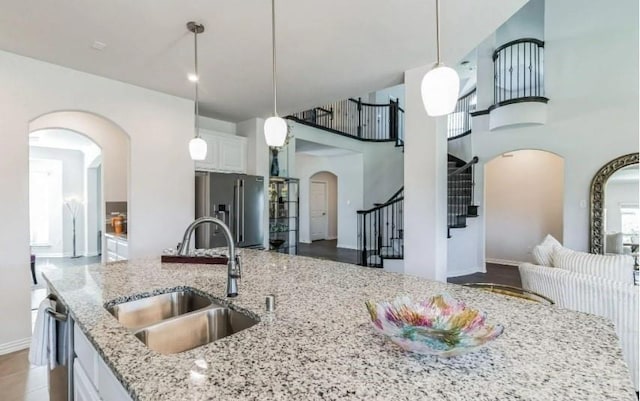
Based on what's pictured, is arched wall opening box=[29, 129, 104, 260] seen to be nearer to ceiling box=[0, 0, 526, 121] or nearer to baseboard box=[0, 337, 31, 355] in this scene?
baseboard box=[0, 337, 31, 355]

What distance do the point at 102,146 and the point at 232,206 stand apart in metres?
2.01

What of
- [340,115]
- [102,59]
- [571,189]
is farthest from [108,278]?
[340,115]

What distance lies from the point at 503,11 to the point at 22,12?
11.2 feet

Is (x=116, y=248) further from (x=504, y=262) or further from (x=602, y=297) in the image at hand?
(x=504, y=262)

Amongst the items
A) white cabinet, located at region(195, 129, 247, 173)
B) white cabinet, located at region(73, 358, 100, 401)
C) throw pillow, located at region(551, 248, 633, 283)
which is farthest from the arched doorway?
throw pillow, located at region(551, 248, 633, 283)

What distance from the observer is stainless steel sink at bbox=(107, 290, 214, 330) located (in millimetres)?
1537

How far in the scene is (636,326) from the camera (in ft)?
6.61

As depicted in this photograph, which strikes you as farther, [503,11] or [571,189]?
[571,189]

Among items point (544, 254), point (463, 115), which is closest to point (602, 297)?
point (544, 254)

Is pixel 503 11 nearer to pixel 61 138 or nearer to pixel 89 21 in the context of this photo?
pixel 89 21

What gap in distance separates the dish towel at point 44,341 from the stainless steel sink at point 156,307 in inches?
13.9

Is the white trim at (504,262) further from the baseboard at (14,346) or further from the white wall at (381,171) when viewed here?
the baseboard at (14,346)

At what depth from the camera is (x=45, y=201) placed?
24.9 ft

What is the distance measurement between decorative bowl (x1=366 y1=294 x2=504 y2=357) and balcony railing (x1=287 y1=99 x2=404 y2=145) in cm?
641
